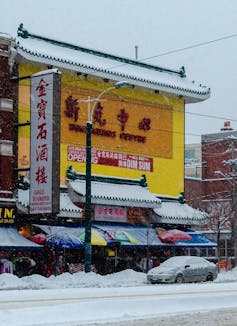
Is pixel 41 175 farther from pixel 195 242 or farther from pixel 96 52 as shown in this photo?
pixel 195 242

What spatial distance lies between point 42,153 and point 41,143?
475 mm

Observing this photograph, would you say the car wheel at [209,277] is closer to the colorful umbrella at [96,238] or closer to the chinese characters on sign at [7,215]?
the colorful umbrella at [96,238]

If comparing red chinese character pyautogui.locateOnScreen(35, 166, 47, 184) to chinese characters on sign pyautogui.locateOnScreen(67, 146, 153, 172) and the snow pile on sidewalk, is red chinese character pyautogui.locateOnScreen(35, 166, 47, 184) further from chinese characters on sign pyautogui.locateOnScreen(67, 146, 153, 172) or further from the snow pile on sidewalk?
the snow pile on sidewalk

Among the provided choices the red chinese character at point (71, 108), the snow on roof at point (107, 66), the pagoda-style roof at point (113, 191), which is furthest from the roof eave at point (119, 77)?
the pagoda-style roof at point (113, 191)

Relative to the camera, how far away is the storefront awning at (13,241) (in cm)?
3628

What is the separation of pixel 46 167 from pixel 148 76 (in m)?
10.7

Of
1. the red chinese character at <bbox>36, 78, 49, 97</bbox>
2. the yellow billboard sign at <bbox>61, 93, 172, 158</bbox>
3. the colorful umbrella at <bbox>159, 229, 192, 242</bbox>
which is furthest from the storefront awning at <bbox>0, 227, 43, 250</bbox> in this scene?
the colorful umbrella at <bbox>159, 229, 192, 242</bbox>

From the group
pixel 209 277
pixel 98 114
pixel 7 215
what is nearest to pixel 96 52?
pixel 98 114

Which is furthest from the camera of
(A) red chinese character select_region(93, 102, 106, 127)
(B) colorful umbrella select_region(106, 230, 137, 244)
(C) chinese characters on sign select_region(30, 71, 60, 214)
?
(A) red chinese character select_region(93, 102, 106, 127)

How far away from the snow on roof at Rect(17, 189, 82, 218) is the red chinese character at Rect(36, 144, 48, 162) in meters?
2.57

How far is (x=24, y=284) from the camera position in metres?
33.3

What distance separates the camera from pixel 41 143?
36.3 metres

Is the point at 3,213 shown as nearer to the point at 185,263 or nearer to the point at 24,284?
the point at 24,284

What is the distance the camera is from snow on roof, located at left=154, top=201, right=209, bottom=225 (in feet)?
144
